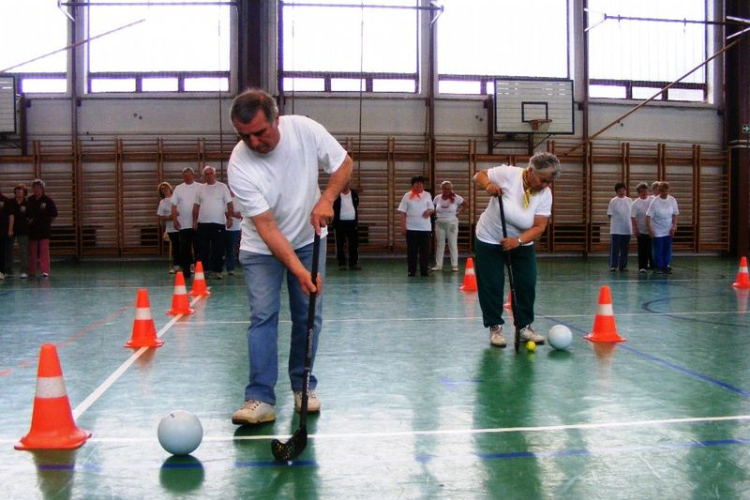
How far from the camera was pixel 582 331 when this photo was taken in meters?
6.48

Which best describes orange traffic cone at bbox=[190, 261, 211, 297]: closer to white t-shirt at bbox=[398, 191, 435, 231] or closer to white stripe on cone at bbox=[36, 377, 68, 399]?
white t-shirt at bbox=[398, 191, 435, 231]

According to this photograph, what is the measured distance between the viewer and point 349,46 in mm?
17625

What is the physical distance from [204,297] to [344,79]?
990 cm

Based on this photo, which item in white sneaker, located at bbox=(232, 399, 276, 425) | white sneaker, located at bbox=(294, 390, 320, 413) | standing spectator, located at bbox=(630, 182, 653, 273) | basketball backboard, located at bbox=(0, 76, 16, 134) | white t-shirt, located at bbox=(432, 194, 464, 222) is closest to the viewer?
white sneaker, located at bbox=(232, 399, 276, 425)

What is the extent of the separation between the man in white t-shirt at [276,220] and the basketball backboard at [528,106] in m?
14.2

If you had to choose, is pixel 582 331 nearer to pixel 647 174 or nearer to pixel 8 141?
pixel 647 174

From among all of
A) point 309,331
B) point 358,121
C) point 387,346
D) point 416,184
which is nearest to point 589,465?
point 309,331

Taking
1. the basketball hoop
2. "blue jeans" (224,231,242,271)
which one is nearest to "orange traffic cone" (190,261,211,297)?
"blue jeans" (224,231,242,271)

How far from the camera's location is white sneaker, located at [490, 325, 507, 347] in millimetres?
5770

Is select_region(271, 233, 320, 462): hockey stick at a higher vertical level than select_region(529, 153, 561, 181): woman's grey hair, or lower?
lower

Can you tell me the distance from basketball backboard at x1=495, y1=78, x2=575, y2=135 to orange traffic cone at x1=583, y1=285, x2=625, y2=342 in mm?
11817

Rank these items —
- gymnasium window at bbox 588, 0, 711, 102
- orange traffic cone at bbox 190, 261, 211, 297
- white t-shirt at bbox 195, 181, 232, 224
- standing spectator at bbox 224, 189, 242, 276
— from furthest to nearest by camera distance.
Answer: gymnasium window at bbox 588, 0, 711, 102 → standing spectator at bbox 224, 189, 242, 276 → white t-shirt at bbox 195, 181, 232, 224 → orange traffic cone at bbox 190, 261, 211, 297

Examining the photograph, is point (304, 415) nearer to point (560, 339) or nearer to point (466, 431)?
point (466, 431)

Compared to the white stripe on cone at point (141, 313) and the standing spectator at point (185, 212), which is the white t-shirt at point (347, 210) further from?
the white stripe on cone at point (141, 313)
